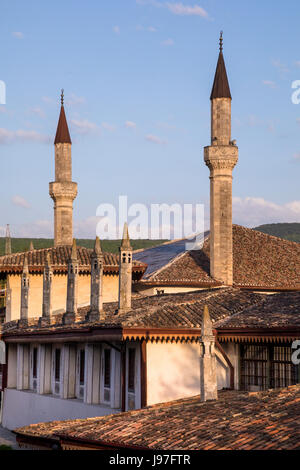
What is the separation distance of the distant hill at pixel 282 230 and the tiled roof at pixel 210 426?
121638 mm

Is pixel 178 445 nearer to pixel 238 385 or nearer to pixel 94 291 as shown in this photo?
pixel 238 385

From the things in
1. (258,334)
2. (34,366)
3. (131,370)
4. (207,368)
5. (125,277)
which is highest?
(125,277)

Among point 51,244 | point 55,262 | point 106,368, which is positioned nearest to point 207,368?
point 106,368

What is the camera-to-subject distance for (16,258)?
3234cm

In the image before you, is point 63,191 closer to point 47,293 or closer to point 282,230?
point 47,293

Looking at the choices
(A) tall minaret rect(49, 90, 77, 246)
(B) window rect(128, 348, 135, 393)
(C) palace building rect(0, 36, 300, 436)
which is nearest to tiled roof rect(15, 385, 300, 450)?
(C) palace building rect(0, 36, 300, 436)

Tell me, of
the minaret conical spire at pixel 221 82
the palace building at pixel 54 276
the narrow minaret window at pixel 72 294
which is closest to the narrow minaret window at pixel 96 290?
the narrow minaret window at pixel 72 294

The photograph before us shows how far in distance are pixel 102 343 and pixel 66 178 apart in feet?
65.9

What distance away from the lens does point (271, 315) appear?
19.1 meters

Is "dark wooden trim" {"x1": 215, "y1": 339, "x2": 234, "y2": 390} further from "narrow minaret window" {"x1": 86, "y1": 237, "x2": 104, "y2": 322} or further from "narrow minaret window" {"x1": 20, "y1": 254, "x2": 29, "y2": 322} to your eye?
"narrow minaret window" {"x1": 20, "y1": 254, "x2": 29, "y2": 322}

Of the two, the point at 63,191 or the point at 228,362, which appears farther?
the point at 63,191

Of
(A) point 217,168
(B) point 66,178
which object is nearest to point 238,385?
(A) point 217,168

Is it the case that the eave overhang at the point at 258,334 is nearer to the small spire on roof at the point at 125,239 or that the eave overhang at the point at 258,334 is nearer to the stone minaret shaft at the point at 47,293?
the small spire on roof at the point at 125,239

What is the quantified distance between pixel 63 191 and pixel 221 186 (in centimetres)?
795
